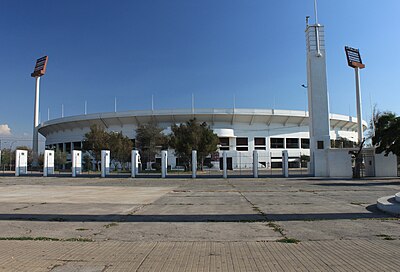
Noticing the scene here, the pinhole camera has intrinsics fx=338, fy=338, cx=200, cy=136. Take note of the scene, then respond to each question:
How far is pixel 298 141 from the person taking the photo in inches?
3354

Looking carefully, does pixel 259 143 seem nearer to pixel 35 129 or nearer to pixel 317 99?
pixel 317 99

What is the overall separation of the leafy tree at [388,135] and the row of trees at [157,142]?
81.7 feet

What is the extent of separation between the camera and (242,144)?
81.6 meters

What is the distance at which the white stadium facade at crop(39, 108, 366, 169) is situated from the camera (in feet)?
258

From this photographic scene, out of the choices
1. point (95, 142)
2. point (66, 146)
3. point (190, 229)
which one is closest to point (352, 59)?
point (95, 142)

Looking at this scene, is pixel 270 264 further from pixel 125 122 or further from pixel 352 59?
pixel 125 122

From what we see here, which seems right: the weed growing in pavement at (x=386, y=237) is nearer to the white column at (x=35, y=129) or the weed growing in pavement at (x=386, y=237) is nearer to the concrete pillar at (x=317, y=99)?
the concrete pillar at (x=317, y=99)

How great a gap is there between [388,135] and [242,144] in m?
52.3

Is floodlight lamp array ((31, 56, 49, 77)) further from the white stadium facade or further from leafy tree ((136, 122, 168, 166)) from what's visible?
leafy tree ((136, 122, 168, 166))

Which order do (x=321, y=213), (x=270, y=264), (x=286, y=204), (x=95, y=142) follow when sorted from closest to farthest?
(x=270, y=264), (x=321, y=213), (x=286, y=204), (x=95, y=142)

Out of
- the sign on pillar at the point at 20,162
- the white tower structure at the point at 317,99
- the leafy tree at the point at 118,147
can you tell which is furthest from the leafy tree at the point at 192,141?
the sign on pillar at the point at 20,162

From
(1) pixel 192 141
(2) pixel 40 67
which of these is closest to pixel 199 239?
(1) pixel 192 141

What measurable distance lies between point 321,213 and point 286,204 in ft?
8.88

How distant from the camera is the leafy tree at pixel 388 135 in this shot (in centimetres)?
2930
